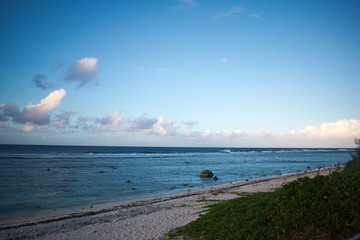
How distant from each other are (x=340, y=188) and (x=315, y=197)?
0.78m

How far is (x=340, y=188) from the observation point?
596cm

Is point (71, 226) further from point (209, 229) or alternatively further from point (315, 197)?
point (315, 197)

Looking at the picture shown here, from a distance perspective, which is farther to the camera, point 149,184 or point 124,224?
point 149,184

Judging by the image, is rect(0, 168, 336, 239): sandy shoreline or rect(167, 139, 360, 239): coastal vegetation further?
rect(0, 168, 336, 239): sandy shoreline

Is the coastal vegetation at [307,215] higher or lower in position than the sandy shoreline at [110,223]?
higher

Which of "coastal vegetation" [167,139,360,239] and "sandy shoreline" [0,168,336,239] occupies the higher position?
"coastal vegetation" [167,139,360,239]

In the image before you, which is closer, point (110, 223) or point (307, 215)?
point (307, 215)

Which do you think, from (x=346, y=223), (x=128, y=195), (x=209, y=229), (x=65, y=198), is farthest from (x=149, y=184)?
(x=346, y=223)

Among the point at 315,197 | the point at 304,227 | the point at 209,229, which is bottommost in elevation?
the point at 209,229

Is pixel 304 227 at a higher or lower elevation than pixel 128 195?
higher

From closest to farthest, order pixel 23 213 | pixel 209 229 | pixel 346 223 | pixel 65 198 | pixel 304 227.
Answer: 1. pixel 346 223
2. pixel 304 227
3. pixel 209 229
4. pixel 23 213
5. pixel 65 198

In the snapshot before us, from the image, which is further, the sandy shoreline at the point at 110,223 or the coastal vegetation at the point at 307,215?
the sandy shoreline at the point at 110,223

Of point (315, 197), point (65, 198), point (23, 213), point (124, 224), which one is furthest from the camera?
point (65, 198)

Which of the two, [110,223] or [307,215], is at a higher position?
[307,215]
